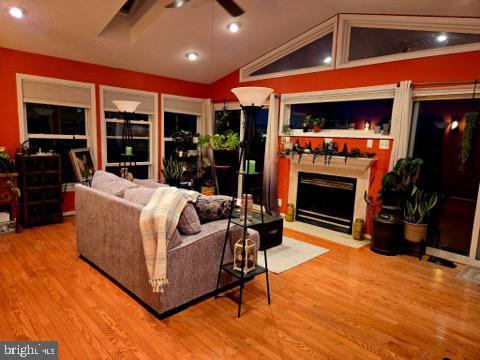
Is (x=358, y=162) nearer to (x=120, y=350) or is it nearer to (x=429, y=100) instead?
(x=429, y=100)

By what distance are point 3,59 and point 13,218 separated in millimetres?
2129

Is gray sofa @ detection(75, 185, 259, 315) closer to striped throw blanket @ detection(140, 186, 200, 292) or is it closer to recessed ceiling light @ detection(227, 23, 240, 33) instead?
striped throw blanket @ detection(140, 186, 200, 292)

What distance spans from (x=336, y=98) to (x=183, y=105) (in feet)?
9.67

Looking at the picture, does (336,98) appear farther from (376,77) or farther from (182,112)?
(182,112)

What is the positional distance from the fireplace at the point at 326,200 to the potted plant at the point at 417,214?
86 centimetres

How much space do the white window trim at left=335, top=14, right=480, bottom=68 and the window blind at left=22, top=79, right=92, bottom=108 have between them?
12.7 ft

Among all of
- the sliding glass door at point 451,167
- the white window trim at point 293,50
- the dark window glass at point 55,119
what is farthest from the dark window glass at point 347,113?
the dark window glass at point 55,119

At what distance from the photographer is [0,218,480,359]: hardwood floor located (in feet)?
6.74

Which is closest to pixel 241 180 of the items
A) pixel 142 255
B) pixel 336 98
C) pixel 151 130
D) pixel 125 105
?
pixel 151 130

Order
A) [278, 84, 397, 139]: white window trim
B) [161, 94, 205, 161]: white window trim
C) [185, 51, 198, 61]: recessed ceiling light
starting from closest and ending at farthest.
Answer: [278, 84, 397, 139]: white window trim < [185, 51, 198, 61]: recessed ceiling light < [161, 94, 205, 161]: white window trim

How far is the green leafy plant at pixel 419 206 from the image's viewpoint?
362 centimetres

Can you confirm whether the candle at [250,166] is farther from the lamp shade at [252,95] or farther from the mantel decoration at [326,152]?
the mantel decoration at [326,152]

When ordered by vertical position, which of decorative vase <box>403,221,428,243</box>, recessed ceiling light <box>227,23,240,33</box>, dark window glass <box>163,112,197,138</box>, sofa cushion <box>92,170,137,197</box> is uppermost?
Answer: recessed ceiling light <box>227,23,240,33</box>

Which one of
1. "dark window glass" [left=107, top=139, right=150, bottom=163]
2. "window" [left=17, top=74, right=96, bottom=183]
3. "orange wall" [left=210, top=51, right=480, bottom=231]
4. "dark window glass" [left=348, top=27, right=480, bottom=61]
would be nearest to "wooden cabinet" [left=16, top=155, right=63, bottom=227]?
"window" [left=17, top=74, right=96, bottom=183]
